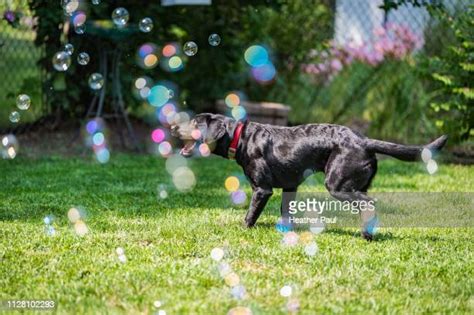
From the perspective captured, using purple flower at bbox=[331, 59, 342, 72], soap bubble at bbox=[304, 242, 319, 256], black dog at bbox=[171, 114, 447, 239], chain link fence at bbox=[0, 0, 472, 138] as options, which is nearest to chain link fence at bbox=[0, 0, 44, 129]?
chain link fence at bbox=[0, 0, 472, 138]

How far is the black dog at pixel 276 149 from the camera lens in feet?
14.1

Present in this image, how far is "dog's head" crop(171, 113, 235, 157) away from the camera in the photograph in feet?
14.8

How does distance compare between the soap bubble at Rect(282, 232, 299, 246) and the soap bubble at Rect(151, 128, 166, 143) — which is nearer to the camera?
the soap bubble at Rect(282, 232, 299, 246)

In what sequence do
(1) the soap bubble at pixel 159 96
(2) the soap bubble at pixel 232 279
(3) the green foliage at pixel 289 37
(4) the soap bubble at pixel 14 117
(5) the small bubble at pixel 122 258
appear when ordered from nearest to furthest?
(2) the soap bubble at pixel 232 279 < (5) the small bubble at pixel 122 258 < (4) the soap bubble at pixel 14 117 < (1) the soap bubble at pixel 159 96 < (3) the green foliage at pixel 289 37

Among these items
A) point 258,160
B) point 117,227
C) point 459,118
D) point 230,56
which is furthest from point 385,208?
point 230,56

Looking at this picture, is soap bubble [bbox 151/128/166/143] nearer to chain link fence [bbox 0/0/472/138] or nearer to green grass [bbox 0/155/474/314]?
chain link fence [bbox 0/0/472/138]

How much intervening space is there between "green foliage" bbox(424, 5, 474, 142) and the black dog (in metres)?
3.21

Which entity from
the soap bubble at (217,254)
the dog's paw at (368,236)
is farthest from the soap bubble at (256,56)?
the soap bubble at (217,254)

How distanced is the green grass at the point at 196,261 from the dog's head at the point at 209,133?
1.67 ft

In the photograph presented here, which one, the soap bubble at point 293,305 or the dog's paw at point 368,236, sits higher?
the soap bubble at point 293,305

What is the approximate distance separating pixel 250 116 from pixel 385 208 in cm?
360

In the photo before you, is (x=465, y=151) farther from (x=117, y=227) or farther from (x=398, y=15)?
(x=117, y=227)

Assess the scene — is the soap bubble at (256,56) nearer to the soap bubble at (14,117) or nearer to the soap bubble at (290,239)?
the soap bubble at (14,117)

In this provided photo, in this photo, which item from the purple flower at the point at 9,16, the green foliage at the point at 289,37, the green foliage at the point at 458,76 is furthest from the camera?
the green foliage at the point at 289,37
